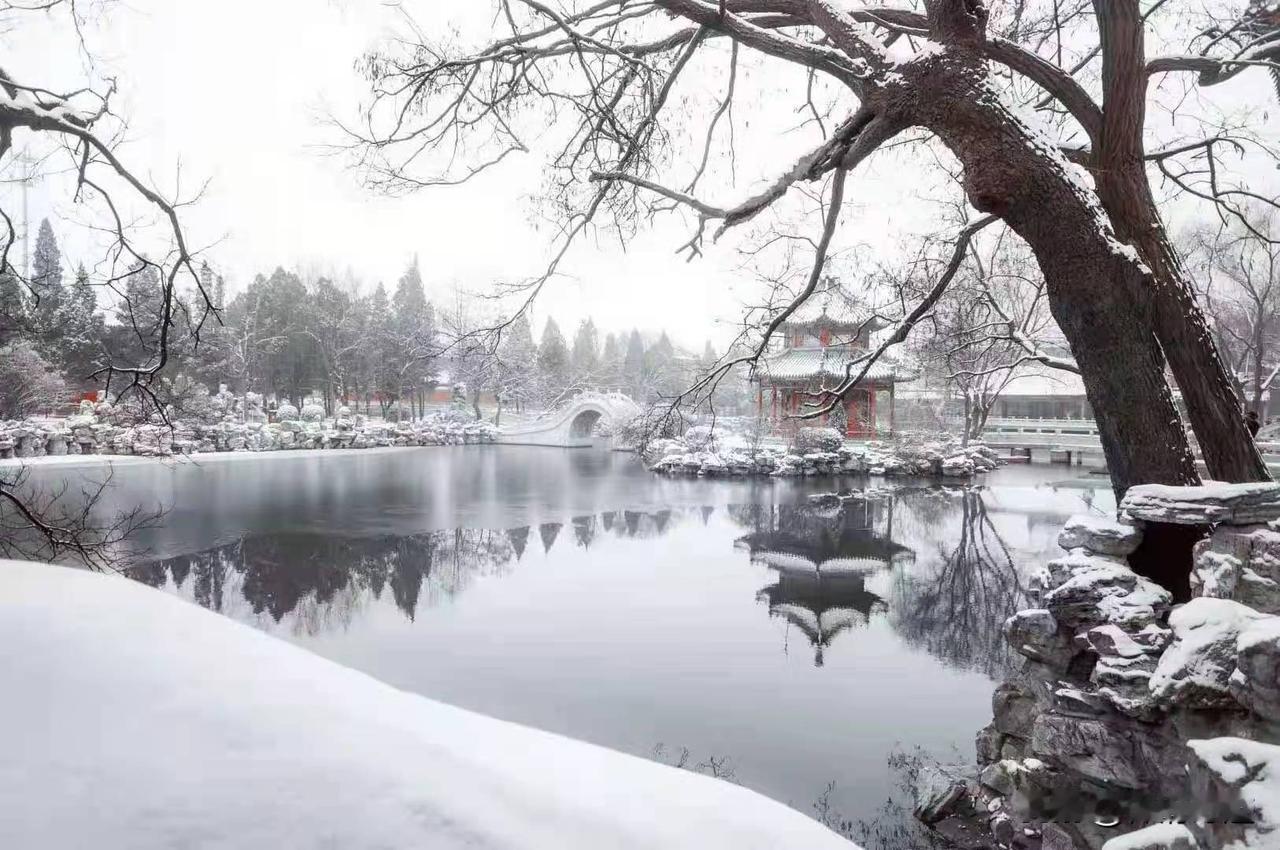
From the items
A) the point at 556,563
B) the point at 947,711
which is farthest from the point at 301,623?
the point at 947,711

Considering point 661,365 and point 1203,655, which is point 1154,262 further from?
point 661,365

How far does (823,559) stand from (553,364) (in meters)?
32.0

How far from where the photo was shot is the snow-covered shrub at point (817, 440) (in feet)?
65.0

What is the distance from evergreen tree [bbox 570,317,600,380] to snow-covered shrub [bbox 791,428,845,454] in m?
23.3

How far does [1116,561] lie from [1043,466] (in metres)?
22.4

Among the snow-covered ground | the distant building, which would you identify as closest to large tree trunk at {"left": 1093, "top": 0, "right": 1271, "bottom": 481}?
the snow-covered ground

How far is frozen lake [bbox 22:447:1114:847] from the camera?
16.2 feet

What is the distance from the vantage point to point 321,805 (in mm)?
1209

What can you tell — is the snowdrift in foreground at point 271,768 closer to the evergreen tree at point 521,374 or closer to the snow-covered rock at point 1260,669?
the snow-covered rock at point 1260,669

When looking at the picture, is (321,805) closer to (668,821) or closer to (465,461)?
(668,821)

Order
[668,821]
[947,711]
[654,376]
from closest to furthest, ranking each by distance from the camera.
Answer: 1. [668,821]
2. [947,711]
3. [654,376]

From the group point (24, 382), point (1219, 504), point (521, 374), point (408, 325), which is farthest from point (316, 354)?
point (1219, 504)

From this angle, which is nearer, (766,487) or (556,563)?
(556,563)

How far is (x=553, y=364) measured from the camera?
133ft
